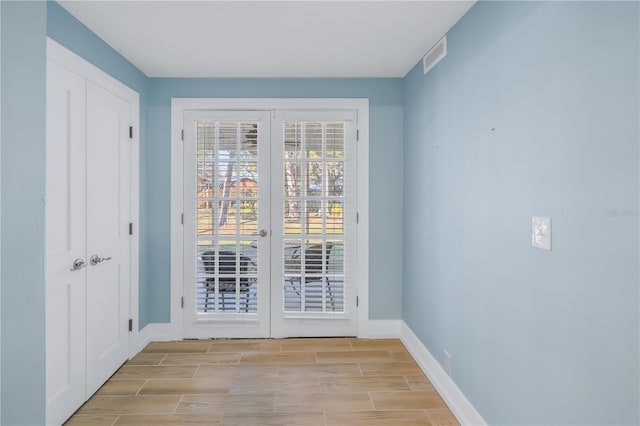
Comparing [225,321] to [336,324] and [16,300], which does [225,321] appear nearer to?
[336,324]

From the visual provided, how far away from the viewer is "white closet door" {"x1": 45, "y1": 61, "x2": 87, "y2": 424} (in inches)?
81.3

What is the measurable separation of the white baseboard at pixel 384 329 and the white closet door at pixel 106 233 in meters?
2.15

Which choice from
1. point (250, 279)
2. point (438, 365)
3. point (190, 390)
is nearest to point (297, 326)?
point (250, 279)

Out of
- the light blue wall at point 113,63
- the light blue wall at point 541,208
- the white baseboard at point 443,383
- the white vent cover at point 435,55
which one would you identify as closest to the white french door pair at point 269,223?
the light blue wall at point 113,63

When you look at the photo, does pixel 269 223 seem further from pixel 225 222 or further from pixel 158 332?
pixel 158 332

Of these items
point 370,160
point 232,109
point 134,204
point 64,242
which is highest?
point 232,109

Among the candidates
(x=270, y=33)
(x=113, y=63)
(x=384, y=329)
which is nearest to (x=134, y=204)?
(x=113, y=63)

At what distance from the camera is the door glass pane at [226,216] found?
3.42 m

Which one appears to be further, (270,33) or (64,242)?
(270,33)

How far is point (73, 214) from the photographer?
225 centimetres

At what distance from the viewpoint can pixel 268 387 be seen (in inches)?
102

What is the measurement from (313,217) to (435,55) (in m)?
1.70

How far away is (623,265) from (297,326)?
277cm

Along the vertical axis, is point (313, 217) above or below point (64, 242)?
above
